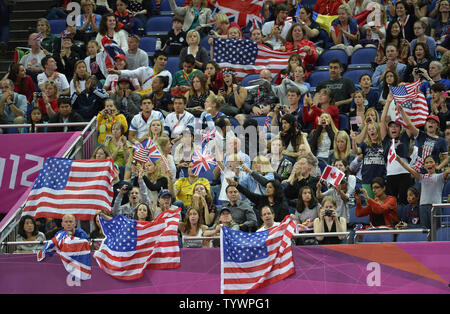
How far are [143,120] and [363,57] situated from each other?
13.7ft

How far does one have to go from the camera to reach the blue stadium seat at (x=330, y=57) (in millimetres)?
19156

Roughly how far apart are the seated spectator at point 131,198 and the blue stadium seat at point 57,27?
6.96 metres

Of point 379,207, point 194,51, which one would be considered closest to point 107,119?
point 194,51

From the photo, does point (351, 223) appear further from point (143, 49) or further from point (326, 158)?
point (143, 49)

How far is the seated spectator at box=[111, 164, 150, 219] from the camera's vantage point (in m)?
15.6

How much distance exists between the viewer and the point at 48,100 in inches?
→ 739

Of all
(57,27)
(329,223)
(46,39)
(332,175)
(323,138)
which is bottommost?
(329,223)

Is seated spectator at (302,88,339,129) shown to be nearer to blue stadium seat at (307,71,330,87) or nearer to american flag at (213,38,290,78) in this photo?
blue stadium seat at (307,71,330,87)

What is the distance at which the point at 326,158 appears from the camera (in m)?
16.5

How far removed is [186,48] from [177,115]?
227cm

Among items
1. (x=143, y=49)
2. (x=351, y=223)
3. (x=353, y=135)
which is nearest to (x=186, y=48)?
(x=143, y=49)

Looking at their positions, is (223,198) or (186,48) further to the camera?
(186,48)

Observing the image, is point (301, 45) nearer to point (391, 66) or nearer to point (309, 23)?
point (309, 23)

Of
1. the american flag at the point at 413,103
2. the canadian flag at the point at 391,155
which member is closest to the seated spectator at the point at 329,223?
the canadian flag at the point at 391,155
